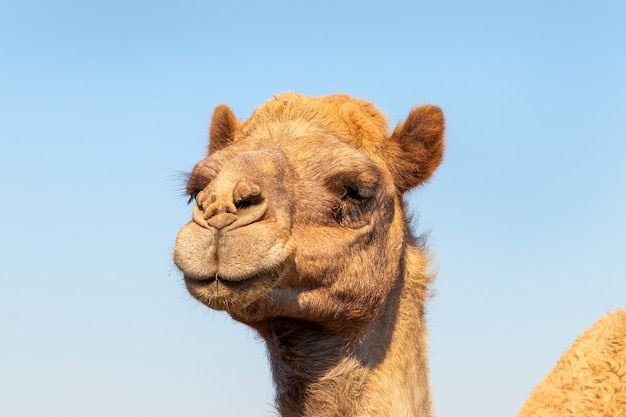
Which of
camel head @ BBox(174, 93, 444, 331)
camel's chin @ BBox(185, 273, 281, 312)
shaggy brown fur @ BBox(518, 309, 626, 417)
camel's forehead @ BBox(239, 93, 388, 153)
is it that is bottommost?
shaggy brown fur @ BBox(518, 309, 626, 417)

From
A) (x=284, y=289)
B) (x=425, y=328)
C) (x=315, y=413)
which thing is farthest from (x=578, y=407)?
(x=284, y=289)

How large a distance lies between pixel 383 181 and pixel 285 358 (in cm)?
144

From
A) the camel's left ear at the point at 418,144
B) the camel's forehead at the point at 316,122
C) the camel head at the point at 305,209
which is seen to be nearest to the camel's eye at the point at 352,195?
the camel head at the point at 305,209

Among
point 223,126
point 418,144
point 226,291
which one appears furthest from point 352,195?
point 223,126

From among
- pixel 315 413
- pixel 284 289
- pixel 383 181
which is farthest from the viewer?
pixel 383 181

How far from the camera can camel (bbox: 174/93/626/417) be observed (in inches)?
205

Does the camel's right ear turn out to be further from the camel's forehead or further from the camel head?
the camel's forehead

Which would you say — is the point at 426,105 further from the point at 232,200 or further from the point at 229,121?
the point at 232,200

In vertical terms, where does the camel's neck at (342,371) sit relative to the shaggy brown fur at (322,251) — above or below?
below

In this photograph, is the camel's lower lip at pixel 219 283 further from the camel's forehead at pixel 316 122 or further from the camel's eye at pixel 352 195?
the camel's forehead at pixel 316 122

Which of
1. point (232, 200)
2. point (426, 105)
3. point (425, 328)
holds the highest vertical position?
point (426, 105)

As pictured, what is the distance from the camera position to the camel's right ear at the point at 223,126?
7332 millimetres

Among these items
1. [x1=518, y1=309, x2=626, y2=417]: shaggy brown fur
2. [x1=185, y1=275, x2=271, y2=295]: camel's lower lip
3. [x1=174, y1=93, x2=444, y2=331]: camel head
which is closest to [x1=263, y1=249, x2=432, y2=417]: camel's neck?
[x1=174, y1=93, x2=444, y2=331]: camel head

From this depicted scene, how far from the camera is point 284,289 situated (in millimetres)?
5594
